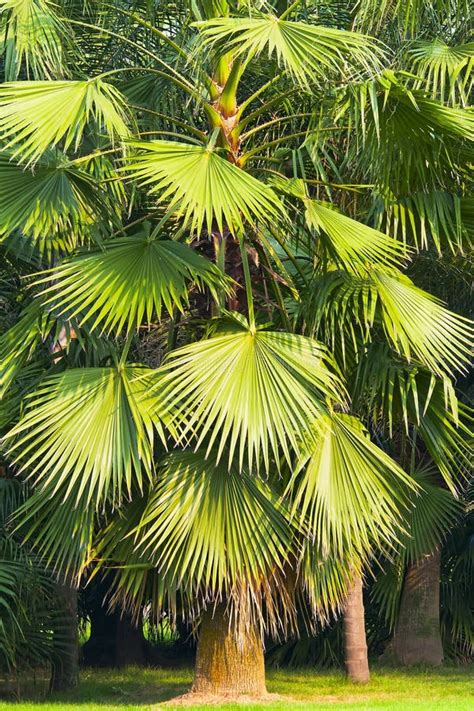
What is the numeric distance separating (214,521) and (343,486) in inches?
38.6

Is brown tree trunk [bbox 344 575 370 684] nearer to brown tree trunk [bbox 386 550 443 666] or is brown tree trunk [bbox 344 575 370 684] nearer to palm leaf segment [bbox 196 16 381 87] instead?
brown tree trunk [bbox 386 550 443 666]

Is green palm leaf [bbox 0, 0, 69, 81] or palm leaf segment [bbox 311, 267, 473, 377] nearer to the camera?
palm leaf segment [bbox 311, 267, 473, 377]

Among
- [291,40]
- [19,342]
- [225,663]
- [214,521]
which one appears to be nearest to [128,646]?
[225,663]

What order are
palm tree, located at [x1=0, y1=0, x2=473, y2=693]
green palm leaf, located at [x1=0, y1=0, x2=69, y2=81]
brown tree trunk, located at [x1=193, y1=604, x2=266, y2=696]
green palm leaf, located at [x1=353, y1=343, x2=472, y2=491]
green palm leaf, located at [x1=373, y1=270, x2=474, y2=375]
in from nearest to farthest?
palm tree, located at [x1=0, y1=0, x2=473, y2=693], green palm leaf, located at [x1=373, y1=270, x2=474, y2=375], green palm leaf, located at [x1=0, y1=0, x2=69, y2=81], green palm leaf, located at [x1=353, y1=343, x2=472, y2=491], brown tree trunk, located at [x1=193, y1=604, x2=266, y2=696]

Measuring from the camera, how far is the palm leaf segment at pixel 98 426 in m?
7.77

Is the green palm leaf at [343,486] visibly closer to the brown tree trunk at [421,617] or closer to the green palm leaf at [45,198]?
the green palm leaf at [45,198]

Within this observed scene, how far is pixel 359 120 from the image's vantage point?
28.5 feet

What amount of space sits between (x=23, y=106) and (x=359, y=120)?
254 centimetres

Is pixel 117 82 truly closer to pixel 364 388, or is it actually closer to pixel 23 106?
pixel 23 106

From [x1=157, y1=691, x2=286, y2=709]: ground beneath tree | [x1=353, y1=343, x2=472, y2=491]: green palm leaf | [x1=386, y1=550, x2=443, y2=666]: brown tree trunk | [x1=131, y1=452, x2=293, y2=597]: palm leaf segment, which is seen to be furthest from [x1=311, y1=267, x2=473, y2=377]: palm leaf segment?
[x1=386, y1=550, x2=443, y2=666]: brown tree trunk

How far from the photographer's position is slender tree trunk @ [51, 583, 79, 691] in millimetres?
10641

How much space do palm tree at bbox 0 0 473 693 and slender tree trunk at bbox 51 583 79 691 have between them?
5.69ft

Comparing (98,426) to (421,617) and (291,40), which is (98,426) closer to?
(291,40)

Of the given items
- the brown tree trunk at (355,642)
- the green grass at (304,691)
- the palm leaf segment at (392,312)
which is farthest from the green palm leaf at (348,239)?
the brown tree trunk at (355,642)
